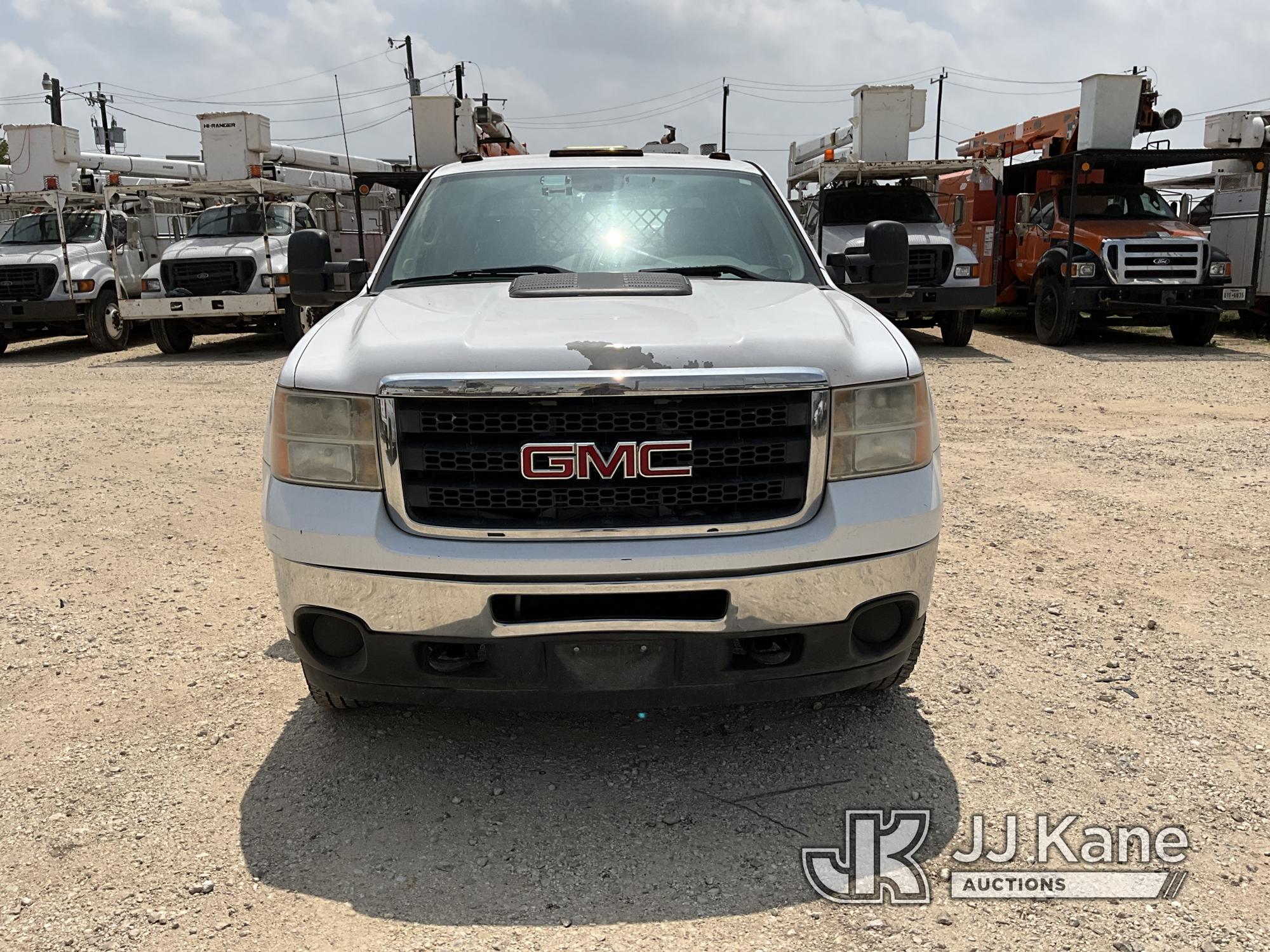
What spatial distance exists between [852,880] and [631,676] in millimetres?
A: 760

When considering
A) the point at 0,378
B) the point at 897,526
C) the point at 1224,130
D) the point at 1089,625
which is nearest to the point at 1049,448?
the point at 1089,625

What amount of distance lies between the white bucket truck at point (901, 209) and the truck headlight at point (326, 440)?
12049mm

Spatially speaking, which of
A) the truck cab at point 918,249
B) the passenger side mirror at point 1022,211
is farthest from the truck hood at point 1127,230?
the truck cab at point 918,249

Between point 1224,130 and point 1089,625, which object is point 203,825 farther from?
point 1224,130

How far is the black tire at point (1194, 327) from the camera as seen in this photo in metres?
14.7

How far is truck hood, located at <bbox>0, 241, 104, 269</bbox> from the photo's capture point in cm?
1578

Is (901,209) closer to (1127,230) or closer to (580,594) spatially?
(1127,230)

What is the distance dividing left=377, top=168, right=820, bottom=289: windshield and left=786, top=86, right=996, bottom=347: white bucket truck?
1020 centimetres

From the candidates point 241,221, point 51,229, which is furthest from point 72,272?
point 241,221

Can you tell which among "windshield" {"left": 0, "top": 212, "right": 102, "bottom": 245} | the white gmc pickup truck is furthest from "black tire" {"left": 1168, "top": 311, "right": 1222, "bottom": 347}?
"windshield" {"left": 0, "top": 212, "right": 102, "bottom": 245}

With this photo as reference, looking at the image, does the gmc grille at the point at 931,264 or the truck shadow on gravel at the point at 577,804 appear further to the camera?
the gmc grille at the point at 931,264

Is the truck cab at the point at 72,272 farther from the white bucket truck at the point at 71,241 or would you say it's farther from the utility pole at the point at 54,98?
the utility pole at the point at 54,98

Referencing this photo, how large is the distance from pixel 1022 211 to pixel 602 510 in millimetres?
15318

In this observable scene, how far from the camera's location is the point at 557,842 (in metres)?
2.85
